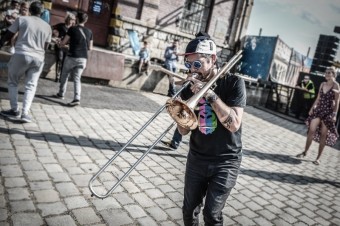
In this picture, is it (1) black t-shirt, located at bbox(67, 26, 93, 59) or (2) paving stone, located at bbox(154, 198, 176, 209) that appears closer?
(2) paving stone, located at bbox(154, 198, 176, 209)

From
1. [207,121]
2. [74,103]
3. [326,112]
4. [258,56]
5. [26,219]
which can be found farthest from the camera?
[258,56]

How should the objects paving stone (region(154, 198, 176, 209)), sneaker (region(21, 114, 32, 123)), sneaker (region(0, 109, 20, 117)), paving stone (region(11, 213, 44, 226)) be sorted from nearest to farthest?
paving stone (region(11, 213, 44, 226)), paving stone (region(154, 198, 176, 209)), sneaker (region(21, 114, 32, 123)), sneaker (region(0, 109, 20, 117))

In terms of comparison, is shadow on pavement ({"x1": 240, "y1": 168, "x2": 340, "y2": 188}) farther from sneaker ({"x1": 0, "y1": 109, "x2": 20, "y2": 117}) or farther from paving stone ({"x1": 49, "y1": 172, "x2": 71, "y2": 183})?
sneaker ({"x1": 0, "y1": 109, "x2": 20, "y2": 117})

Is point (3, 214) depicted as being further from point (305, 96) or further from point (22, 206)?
point (305, 96)

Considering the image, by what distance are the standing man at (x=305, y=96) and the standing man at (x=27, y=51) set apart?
12577 millimetres

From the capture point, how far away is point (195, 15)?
57.6 ft

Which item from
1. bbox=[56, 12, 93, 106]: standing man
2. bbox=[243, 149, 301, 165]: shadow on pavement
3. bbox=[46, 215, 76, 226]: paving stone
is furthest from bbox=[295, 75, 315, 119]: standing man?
bbox=[46, 215, 76, 226]: paving stone

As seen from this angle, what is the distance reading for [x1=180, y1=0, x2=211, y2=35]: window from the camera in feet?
56.6

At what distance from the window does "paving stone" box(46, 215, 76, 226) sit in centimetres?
1532

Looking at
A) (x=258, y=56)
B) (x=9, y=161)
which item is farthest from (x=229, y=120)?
(x=258, y=56)

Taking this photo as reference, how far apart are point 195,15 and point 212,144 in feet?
52.7

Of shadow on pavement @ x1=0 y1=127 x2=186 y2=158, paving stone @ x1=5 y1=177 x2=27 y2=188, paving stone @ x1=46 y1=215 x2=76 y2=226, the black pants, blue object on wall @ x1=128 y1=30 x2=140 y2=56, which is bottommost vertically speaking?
paving stone @ x1=46 y1=215 x2=76 y2=226

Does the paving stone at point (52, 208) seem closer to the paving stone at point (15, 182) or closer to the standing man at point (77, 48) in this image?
the paving stone at point (15, 182)

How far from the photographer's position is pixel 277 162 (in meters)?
7.27
